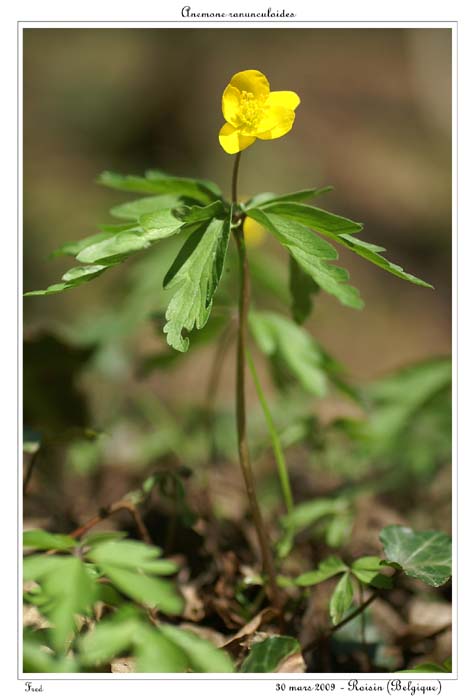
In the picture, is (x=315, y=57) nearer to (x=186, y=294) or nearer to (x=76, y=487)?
(x=76, y=487)

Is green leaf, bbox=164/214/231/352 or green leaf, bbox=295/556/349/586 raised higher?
green leaf, bbox=164/214/231/352

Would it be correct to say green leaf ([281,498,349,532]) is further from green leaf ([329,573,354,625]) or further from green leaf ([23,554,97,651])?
green leaf ([23,554,97,651])

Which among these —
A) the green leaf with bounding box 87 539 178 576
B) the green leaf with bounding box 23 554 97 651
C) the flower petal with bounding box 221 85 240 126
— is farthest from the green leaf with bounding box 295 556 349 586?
the flower petal with bounding box 221 85 240 126

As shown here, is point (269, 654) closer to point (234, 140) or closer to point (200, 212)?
point (200, 212)

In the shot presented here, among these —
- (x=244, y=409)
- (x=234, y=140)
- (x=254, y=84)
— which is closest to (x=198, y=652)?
(x=244, y=409)
